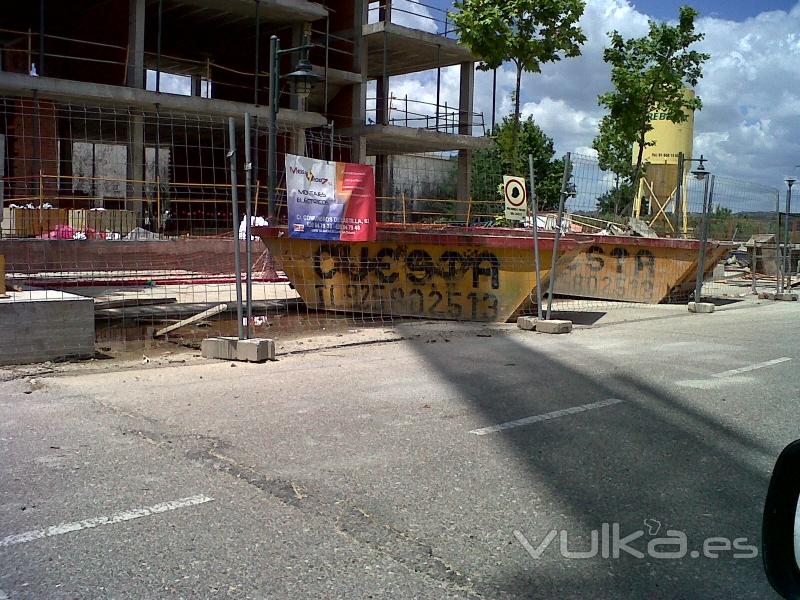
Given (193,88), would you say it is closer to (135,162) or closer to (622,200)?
(135,162)

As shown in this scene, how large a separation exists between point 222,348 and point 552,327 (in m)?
5.21

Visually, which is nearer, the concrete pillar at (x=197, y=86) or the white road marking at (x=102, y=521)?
the white road marking at (x=102, y=521)

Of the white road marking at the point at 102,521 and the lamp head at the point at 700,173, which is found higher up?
the lamp head at the point at 700,173

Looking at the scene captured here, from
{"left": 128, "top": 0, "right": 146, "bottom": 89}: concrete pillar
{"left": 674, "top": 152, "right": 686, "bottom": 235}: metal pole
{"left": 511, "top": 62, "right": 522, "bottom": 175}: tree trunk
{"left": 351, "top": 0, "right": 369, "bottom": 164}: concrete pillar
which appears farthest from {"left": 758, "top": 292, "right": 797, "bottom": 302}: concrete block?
{"left": 128, "top": 0, "right": 146, "bottom": 89}: concrete pillar

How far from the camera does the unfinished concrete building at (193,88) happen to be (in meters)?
22.9

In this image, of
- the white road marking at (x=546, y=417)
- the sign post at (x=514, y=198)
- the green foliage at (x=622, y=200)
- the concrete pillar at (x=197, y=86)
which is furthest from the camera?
the concrete pillar at (x=197, y=86)

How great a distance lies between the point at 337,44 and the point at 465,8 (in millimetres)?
14744

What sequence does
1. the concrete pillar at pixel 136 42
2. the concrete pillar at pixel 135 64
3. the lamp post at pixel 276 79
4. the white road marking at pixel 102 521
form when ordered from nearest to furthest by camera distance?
the white road marking at pixel 102 521, the lamp post at pixel 276 79, the concrete pillar at pixel 135 64, the concrete pillar at pixel 136 42

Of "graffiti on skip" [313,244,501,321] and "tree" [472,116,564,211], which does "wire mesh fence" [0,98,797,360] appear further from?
"tree" [472,116,564,211]

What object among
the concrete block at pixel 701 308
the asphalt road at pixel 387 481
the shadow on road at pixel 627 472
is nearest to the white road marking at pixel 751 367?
the asphalt road at pixel 387 481

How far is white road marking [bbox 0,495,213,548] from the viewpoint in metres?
3.90

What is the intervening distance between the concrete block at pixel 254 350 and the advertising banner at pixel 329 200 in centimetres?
229

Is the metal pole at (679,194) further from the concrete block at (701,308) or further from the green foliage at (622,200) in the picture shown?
the concrete block at (701,308)

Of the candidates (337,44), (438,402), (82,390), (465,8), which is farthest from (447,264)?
(337,44)
